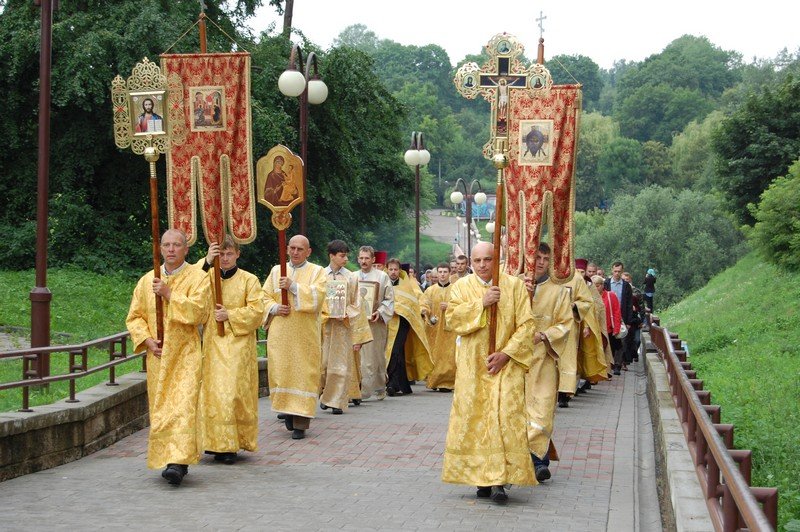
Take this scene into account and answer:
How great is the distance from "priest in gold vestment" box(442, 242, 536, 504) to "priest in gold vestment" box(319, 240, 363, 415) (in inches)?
202

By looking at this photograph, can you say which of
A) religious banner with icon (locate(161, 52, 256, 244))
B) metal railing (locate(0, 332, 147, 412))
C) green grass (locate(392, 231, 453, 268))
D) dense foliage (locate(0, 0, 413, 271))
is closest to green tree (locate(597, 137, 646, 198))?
green grass (locate(392, 231, 453, 268))

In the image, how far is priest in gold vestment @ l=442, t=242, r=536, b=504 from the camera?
891 cm

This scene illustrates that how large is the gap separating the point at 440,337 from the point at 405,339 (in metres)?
0.85

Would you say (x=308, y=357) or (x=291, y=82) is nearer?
(x=308, y=357)

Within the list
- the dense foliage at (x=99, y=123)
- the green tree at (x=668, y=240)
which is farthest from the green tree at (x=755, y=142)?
the dense foliage at (x=99, y=123)

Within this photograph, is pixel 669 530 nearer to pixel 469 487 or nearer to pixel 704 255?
pixel 469 487

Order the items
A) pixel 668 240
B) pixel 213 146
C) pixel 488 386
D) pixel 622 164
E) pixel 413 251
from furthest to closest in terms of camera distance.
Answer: pixel 622 164 < pixel 413 251 < pixel 668 240 < pixel 213 146 < pixel 488 386

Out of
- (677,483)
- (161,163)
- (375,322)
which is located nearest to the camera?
(677,483)

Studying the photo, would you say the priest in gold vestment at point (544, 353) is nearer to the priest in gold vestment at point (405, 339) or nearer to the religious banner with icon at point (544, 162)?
the religious banner with icon at point (544, 162)

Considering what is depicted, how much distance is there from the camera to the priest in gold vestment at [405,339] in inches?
693

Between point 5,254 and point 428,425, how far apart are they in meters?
14.8

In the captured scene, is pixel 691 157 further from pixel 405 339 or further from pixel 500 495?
pixel 500 495

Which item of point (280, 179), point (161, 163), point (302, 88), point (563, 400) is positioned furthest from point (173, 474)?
point (161, 163)

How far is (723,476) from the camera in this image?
5398mm
